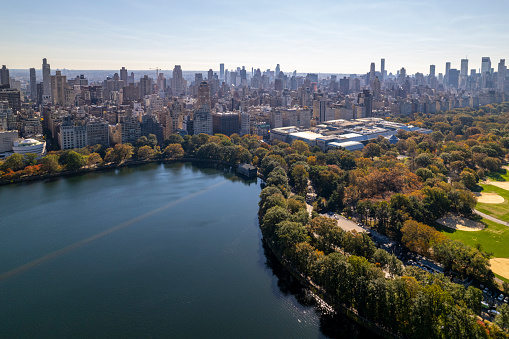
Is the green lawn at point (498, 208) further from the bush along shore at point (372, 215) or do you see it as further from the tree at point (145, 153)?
the tree at point (145, 153)

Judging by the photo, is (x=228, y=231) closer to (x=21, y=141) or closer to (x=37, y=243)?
(x=37, y=243)

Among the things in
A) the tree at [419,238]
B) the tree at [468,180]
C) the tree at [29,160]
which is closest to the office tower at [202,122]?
the tree at [29,160]

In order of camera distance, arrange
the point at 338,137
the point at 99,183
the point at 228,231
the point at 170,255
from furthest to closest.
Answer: the point at 338,137 → the point at 99,183 → the point at 228,231 → the point at 170,255

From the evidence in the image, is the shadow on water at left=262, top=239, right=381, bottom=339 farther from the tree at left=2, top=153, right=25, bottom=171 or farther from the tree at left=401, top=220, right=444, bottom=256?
the tree at left=2, top=153, right=25, bottom=171

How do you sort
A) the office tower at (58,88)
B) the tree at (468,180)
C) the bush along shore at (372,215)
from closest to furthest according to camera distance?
the bush along shore at (372,215), the tree at (468,180), the office tower at (58,88)

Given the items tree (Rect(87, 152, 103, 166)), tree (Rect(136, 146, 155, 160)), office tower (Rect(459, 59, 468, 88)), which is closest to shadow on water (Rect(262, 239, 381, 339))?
tree (Rect(87, 152, 103, 166))

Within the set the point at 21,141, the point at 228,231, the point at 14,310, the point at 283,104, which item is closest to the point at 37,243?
the point at 14,310
